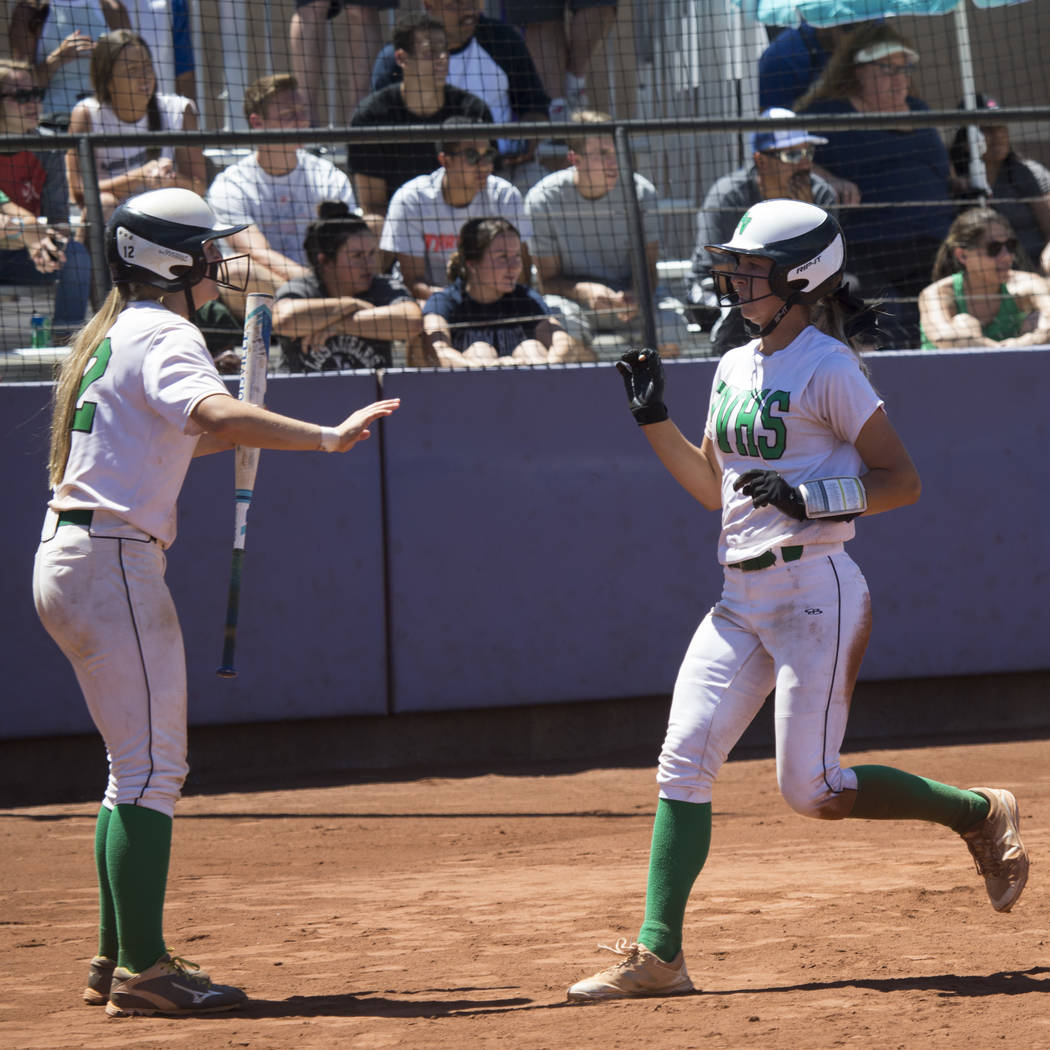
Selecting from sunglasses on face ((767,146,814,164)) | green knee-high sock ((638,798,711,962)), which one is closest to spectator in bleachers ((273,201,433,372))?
sunglasses on face ((767,146,814,164))

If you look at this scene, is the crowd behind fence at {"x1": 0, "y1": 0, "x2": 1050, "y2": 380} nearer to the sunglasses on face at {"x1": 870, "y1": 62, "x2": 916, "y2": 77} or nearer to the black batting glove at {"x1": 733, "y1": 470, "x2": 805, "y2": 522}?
the sunglasses on face at {"x1": 870, "y1": 62, "x2": 916, "y2": 77}

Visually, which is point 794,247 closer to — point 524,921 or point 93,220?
point 524,921

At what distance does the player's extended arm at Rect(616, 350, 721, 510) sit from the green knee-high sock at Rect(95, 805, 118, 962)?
5.88 ft

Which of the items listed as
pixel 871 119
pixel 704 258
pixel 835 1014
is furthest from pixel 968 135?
pixel 835 1014

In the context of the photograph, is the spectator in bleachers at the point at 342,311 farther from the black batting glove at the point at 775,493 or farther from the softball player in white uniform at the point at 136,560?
the black batting glove at the point at 775,493

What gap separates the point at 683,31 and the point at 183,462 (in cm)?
672

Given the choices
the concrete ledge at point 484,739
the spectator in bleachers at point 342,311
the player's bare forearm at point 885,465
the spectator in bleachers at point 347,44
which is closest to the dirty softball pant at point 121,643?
the player's bare forearm at point 885,465

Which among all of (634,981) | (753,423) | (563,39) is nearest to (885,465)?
(753,423)

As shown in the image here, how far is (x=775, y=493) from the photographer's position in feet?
12.2

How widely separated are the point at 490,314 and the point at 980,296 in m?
2.75

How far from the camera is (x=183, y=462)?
402 cm

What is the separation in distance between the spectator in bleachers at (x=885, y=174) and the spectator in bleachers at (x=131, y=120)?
3589 mm

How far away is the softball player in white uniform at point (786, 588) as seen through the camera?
3.82 meters

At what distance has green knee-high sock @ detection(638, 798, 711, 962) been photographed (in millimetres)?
3826
